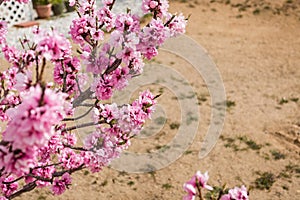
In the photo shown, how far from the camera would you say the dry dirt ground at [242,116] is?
5531mm

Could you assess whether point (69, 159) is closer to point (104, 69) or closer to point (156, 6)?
point (104, 69)

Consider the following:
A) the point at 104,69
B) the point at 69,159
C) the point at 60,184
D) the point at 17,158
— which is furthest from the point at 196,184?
the point at 69,159

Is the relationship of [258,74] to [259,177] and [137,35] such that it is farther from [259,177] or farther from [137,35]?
[137,35]

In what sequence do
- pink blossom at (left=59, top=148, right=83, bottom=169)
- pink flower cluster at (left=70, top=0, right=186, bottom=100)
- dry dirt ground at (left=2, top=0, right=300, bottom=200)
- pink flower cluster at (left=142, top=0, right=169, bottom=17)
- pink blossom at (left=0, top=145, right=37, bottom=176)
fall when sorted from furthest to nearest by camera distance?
dry dirt ground at (left=2, top=0, right=300, bottom=200), pink blossom at (left=59, top=148, right=83, bottom=169), pink flower cluster at (left=142, top=0, right=169, bottom=17), pink flower cluster at (left=70, top=0, right=186, bottom=100), pink blossom at (left=0, top=145, right=37, bottom=176)

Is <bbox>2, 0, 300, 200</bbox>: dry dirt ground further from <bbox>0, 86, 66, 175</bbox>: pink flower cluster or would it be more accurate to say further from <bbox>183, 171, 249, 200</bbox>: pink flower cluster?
<bbox>0, 86, 66, 175</bbox>: pink flower cluster

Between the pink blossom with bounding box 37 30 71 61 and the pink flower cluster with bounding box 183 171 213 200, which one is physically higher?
the pink blossom with bounding box 37 30 71 61

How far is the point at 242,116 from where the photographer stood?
22.5 feet

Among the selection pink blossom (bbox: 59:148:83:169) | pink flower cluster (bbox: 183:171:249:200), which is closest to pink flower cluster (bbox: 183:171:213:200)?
pink flower cluster (bbox: 183:171:249:200)

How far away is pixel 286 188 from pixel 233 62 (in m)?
3.47

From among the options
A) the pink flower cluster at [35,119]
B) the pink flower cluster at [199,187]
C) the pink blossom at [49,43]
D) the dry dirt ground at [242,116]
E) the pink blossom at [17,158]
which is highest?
the pink blossom at [49,43]

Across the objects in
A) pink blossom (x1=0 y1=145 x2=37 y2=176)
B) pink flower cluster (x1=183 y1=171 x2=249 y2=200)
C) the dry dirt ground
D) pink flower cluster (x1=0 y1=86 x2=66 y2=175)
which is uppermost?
pink flower cluster (x1=0 y1=86 x2=66 y2=175)

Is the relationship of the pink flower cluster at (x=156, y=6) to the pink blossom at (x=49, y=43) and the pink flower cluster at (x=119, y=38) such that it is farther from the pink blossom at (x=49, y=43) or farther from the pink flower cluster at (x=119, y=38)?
the pink blossom at (x=49, y=43)

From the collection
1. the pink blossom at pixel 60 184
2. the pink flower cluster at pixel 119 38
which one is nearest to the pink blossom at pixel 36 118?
the pink flower cluster at pixel 119 38

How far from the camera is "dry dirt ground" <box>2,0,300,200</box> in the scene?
5531mm
